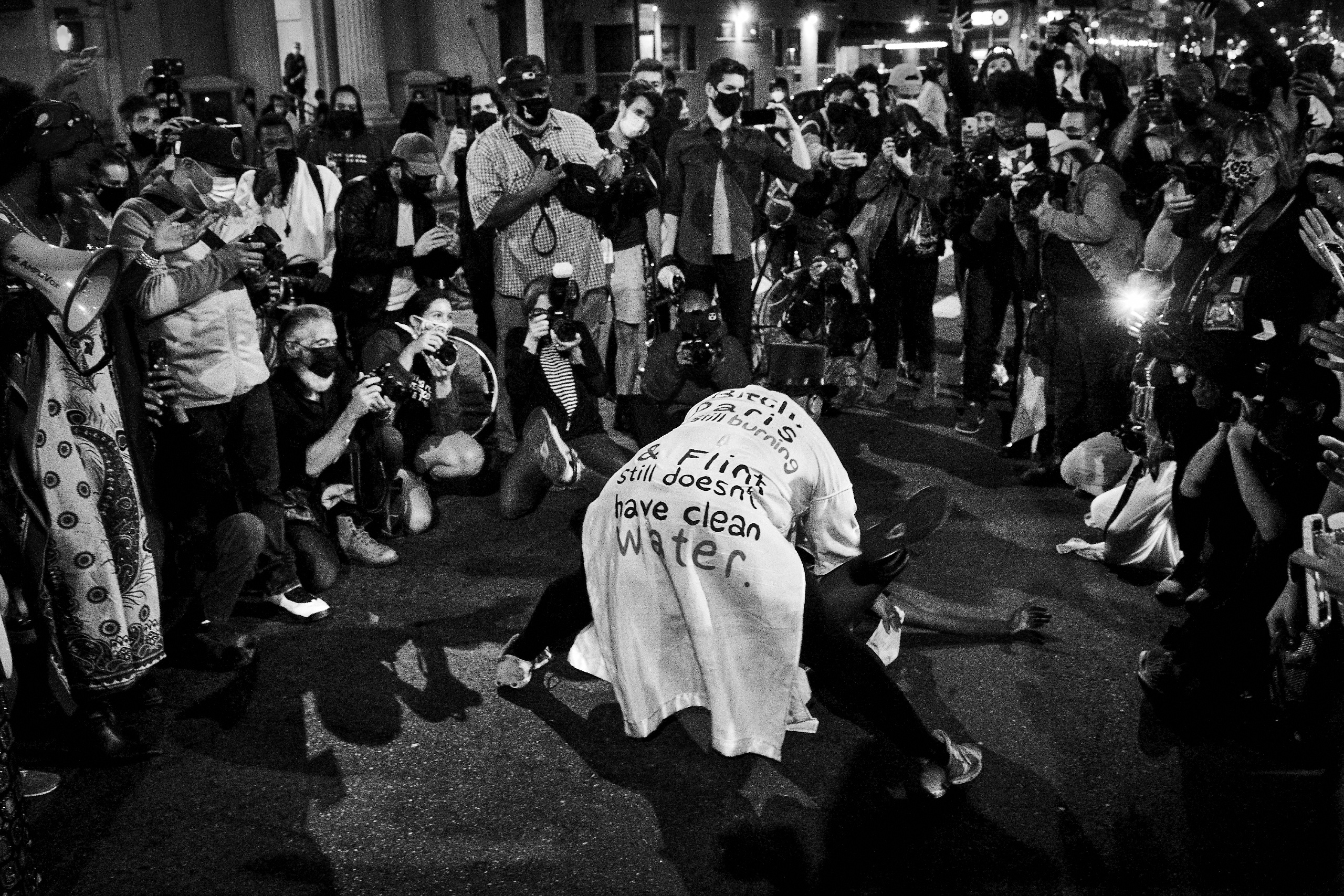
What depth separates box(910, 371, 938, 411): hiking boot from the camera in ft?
26.2

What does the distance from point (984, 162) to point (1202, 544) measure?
2.97m

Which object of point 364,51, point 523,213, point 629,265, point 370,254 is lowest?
point 629,265

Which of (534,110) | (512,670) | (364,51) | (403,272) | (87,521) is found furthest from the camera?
(364,51)

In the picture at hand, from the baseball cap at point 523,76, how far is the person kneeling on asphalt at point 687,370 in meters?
1.71

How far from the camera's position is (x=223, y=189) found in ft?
15.9

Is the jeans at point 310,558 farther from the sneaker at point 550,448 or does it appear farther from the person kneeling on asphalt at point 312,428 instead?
the sneaker at point 550,448

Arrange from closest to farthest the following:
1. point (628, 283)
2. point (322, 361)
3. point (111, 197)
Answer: point (322, 361)
point (111, 197)
point (628, 283)

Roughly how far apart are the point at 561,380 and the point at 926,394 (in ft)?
8.99

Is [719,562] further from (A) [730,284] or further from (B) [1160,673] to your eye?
(A) [730,284]

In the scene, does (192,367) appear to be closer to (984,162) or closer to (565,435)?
(565,435)

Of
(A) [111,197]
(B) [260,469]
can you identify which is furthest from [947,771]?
(A) [111,197]

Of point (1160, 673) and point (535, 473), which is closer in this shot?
point (1160, 673)

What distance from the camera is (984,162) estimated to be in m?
7.23

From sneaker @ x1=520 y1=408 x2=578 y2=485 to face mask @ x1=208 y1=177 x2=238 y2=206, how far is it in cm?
186
